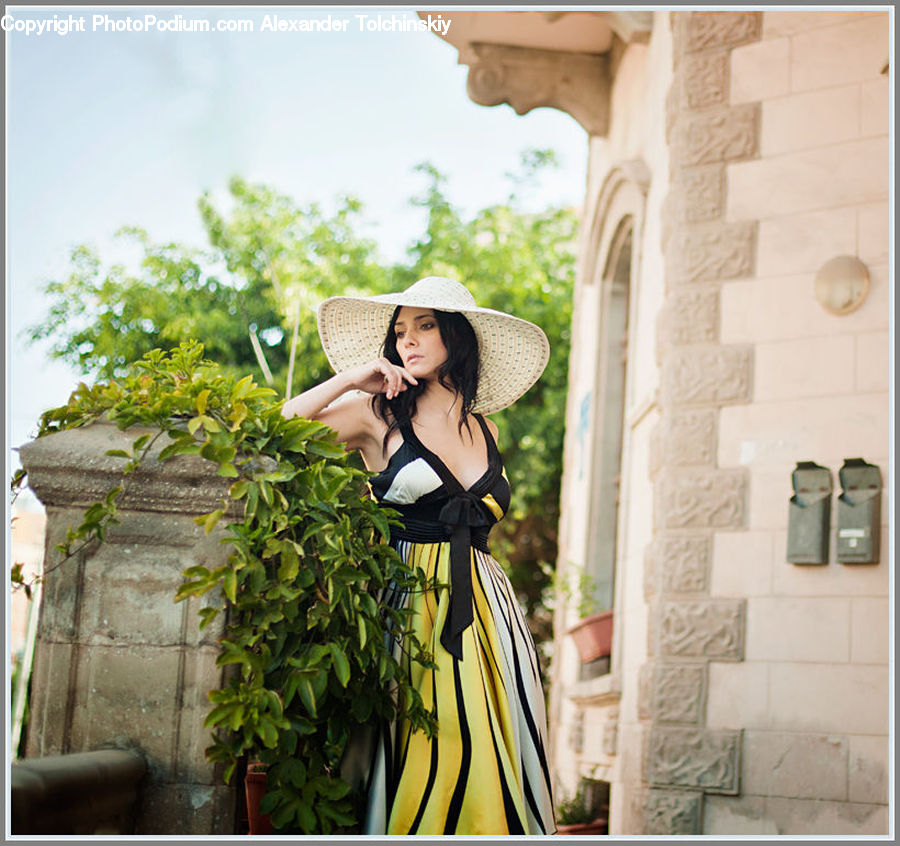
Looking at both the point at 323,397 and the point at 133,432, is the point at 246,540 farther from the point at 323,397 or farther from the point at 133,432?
the point at 323,397

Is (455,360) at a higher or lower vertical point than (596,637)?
higher

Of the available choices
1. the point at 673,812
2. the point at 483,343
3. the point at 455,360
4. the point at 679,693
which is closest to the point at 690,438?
the point at 679,693

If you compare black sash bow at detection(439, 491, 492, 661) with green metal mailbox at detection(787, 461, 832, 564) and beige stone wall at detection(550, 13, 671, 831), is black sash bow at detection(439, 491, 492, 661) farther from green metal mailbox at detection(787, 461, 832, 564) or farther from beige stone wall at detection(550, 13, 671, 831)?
beige stone wall at detection(550, 13, 671, 831)

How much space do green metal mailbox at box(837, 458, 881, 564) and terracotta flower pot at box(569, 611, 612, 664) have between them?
233 centimetres

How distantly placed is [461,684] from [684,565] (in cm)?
272

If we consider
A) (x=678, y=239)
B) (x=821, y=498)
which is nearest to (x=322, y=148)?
(x=678, y=239)

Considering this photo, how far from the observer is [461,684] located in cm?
287

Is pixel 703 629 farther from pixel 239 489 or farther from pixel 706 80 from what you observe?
pixel 239 489

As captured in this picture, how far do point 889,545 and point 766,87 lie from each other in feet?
7.59

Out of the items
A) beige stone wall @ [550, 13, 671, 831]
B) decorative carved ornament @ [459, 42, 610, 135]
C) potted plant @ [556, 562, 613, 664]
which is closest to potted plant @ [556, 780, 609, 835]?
beige stone wall @ [550, 13, 671, 831]

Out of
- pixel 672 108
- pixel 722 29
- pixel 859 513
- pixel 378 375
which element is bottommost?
pixel 859 513

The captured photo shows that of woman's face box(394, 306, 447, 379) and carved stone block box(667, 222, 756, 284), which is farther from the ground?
carved stone block box(667, 222, 756, 284)

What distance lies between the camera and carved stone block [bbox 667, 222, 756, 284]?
17.9ft

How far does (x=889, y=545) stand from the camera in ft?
15.7
